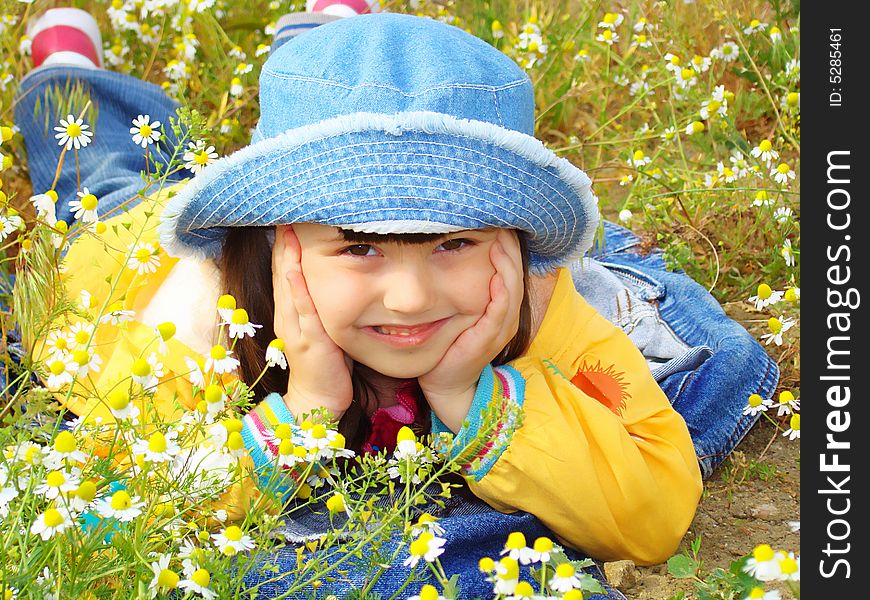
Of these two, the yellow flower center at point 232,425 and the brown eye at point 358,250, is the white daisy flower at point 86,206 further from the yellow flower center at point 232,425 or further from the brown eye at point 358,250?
the yellow flower center at point 232,425

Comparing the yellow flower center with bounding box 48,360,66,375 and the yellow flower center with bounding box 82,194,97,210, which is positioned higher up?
the yellow flower center with bounding box 82,194,97,210

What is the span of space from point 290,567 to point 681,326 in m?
1.21

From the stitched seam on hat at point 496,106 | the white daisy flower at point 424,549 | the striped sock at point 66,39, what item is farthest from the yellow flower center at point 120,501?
the striped sock at point 66,39

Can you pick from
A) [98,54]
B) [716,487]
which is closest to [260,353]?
[716,487]

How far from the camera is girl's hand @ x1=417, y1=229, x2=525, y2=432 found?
1938 millimetres

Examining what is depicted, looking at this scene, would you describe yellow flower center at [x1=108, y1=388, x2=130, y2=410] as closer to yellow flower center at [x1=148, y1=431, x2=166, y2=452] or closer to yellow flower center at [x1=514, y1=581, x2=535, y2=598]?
yellow flower center at [x1=148, y1=431, x2=166, y2=452]

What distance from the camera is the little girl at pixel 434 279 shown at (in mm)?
1784

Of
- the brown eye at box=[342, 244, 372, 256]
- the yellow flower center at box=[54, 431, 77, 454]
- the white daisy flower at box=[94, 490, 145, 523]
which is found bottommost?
the white daisy flower at box=[94, 490, 145, 523]

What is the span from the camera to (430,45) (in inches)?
74.0

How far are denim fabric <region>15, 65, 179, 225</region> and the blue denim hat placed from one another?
1.17 meters

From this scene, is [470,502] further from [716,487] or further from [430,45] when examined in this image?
[430,45]

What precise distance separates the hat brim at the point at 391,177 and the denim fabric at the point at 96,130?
3.93 feet

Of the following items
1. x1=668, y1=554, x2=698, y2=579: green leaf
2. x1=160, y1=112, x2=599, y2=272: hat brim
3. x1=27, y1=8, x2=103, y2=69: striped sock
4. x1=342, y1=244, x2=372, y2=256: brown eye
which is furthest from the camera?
x1=27, y1=8, x2=103, y2=69: striped sock

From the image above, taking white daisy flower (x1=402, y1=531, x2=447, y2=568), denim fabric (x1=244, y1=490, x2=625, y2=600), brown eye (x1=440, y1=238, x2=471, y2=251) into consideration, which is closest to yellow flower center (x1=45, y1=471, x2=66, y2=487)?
white daisy flower (x1=402, y1=531, x2=447, y2=568)
